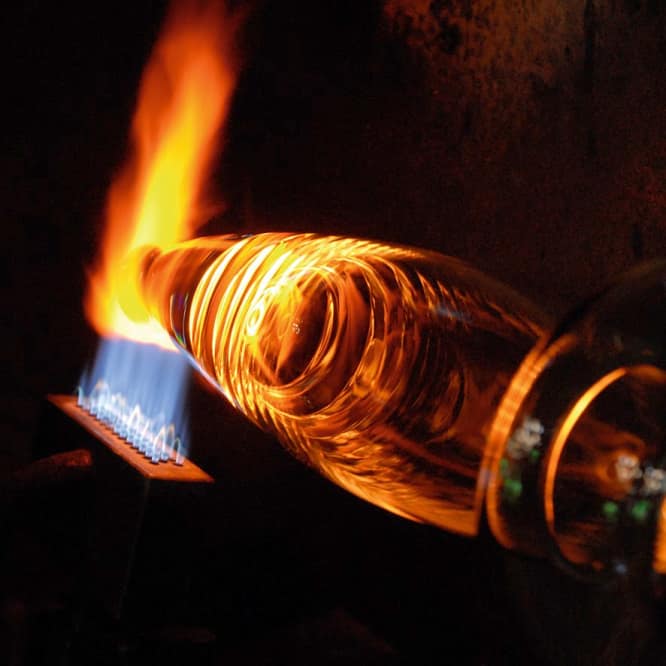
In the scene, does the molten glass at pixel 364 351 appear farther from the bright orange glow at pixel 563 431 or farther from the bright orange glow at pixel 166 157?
the bright orange glow at pixel 563 431

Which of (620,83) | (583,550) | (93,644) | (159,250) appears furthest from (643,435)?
(620,83)

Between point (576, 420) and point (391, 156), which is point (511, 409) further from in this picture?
point (391, 156)

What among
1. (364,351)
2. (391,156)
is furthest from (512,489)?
(391,156)

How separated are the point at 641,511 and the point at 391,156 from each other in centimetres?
70

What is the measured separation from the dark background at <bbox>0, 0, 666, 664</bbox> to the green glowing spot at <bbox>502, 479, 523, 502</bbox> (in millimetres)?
261

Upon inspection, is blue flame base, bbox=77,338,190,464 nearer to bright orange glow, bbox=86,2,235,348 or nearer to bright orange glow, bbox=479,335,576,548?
bright orange glow, bbox=86,2,235,348

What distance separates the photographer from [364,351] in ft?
2.74

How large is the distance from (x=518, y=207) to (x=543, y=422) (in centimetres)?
86

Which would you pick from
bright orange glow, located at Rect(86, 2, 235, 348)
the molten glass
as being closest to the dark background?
bright orange glow, located at Rect(86, 2, 235, 348)

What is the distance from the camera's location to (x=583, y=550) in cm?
52

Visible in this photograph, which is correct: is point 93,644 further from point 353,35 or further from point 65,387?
point 353,35

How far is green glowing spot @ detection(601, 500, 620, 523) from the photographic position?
53 centimetres

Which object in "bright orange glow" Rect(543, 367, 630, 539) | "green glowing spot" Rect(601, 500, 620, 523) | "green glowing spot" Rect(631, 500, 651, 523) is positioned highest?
"bright orange glow" Rect(543, 367, 630, 539)

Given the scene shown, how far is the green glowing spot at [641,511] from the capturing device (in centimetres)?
50
